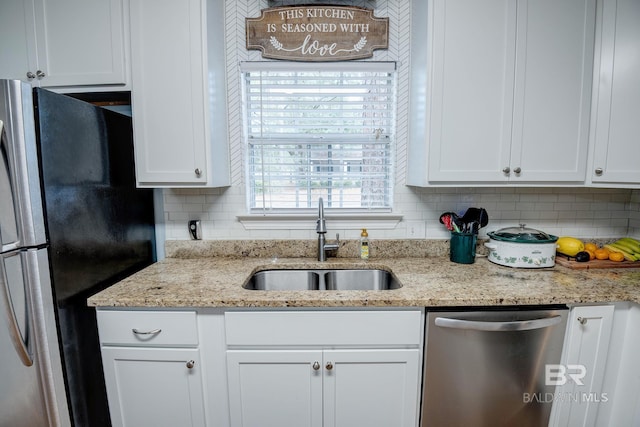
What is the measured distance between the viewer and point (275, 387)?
3.94 feet

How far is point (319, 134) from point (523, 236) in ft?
4.14

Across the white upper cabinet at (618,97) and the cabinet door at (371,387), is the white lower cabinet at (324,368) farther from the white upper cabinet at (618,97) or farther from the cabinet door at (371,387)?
the white upper cabinet at (618,97)

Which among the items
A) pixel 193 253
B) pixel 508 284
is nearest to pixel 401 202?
pixel 508 284

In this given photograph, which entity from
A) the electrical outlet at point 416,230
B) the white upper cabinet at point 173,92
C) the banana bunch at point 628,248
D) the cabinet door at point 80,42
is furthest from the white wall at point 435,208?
the cabinet door at point 80,42

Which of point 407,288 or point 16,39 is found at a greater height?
point 16,39

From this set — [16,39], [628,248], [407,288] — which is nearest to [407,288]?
[407,288]

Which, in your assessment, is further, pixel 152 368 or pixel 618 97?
pixel 618 97

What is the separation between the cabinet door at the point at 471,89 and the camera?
4.44 ft

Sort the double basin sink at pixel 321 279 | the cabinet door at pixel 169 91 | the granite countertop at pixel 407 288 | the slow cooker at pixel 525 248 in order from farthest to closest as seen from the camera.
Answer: the double basin sink at pixel 321 279, the slow cooker at pixel 525 248, the cabinet door at pixel 169 91, the granite countertop at pixel 407 288

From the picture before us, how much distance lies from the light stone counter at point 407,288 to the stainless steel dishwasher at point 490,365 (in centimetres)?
8

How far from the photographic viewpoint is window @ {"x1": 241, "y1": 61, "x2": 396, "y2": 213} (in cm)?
168

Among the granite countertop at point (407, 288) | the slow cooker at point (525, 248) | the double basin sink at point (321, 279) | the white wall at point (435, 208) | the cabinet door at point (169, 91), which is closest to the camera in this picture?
the granite countertop at point (407, 288)

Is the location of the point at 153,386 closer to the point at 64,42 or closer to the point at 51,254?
the point at 51,254

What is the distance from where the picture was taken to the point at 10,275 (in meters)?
0.98
